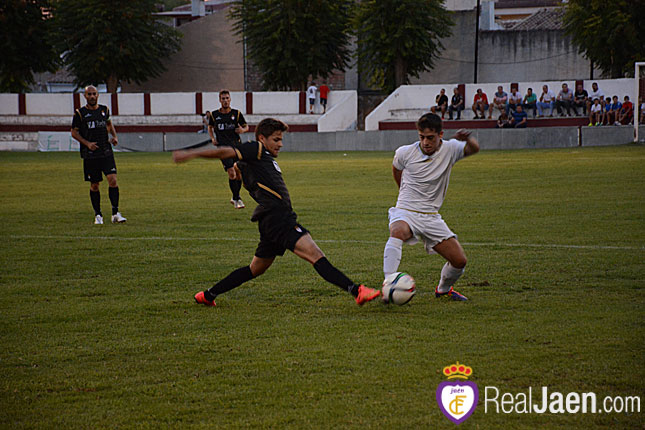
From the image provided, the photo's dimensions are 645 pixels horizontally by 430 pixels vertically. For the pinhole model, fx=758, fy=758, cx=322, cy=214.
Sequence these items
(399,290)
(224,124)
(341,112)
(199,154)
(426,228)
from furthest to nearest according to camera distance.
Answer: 1. (341,112)
2. (224,124)
3. (426,228)
4. (399,290)
5. (199,154)

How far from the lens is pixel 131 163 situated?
28875mm

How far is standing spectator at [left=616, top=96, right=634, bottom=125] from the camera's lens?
32938 mm

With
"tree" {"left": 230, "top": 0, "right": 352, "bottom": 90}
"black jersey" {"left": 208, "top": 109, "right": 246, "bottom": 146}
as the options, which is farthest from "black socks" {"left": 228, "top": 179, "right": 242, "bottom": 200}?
"tree" {"left": 230, "top": 0, "right": 352, "bottom": 90}

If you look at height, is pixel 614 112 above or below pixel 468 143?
above

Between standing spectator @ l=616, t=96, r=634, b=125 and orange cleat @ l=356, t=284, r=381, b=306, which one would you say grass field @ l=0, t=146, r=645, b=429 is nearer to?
orange cleat @ l=356, t=284, r=381, b=306

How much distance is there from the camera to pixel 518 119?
3481 centimetres

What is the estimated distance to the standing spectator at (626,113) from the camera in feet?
108

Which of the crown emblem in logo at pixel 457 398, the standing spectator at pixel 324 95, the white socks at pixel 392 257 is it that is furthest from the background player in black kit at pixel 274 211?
the standing spectator at pixel 324 95

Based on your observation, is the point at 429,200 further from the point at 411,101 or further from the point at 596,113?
the point at 411,101

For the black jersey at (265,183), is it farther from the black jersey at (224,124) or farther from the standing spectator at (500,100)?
the standing spectator at (500,100)

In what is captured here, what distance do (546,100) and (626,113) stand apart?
5170 mm

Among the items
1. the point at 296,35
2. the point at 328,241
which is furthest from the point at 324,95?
the point at 328,241

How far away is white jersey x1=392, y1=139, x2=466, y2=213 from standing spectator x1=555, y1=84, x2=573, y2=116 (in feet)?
106

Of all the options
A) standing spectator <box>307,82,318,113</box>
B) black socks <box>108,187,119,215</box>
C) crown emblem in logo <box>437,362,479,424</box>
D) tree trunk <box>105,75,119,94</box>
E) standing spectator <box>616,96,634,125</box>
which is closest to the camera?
crown emblem in logo <box>437,362,479,424</box>
